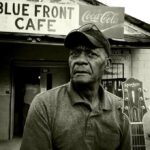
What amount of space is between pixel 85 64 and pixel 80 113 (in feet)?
1.19

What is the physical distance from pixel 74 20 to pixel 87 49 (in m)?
6.56

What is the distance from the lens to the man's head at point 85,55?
2430 millimetres

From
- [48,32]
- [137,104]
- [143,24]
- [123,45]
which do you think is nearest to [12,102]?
[48,32]

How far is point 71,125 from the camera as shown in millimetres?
2469

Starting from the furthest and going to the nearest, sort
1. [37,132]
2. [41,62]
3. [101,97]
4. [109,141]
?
[41,62]
[101,97]
[109,141]
[37,132]

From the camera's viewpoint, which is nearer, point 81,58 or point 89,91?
point 81,58

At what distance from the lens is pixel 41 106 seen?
2482 millimetres

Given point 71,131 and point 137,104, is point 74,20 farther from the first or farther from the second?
point 71,131

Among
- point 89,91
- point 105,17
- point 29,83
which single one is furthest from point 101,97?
point 29,83

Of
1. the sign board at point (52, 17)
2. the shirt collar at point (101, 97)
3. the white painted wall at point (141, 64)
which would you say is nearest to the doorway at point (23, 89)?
the sign board at point (52, 17)

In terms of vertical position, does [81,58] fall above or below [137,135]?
above

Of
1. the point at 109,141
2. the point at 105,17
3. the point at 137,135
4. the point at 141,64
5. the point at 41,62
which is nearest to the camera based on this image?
the point at 109,141

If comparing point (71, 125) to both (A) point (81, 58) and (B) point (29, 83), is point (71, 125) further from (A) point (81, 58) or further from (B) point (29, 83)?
(B) point (29, 83)

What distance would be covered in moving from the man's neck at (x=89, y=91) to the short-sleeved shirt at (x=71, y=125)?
0.11ft
